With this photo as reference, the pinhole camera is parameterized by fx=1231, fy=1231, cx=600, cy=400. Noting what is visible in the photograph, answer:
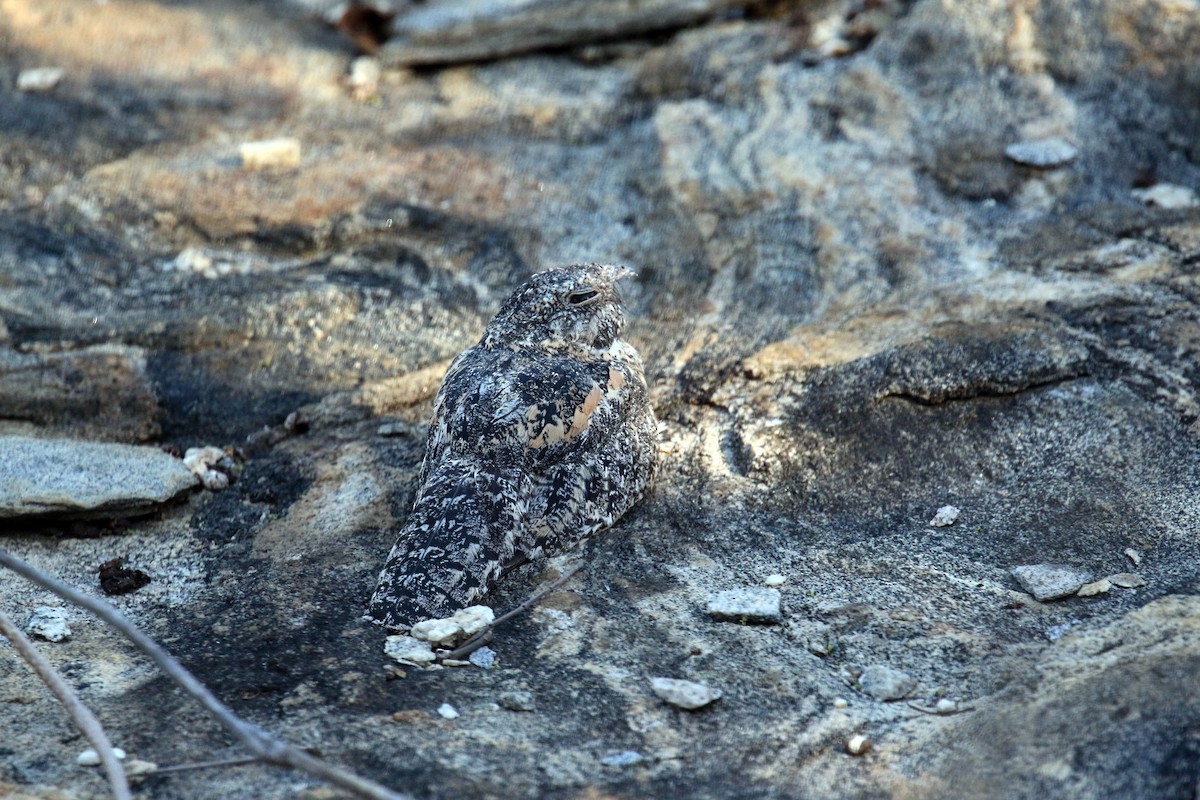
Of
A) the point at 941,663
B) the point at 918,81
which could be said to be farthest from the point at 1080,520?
the point at 918,81

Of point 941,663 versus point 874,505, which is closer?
point 941,663

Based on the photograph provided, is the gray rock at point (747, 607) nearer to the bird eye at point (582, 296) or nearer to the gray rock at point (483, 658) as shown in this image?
the gray rock at point (483, 658)

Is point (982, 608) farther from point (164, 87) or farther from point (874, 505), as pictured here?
point (164, 87)

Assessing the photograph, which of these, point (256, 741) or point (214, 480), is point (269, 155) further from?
point (256, 741)

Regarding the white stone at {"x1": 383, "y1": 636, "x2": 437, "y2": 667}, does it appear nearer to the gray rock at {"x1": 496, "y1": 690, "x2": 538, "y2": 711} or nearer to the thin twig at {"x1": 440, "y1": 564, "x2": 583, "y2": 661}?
the thin twig at {"x1": 440, "y1": 564, "x2": 583, "y2": 661}

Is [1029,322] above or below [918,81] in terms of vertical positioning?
below

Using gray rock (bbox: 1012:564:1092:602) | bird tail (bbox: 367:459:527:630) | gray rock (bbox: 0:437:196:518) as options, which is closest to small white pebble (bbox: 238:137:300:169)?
gray rock (bbox: 0:437:196:518)
